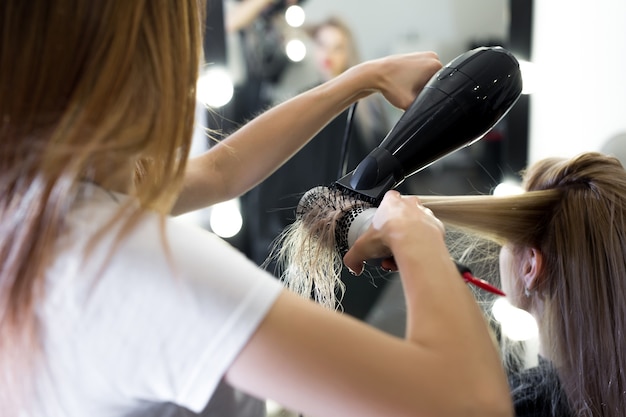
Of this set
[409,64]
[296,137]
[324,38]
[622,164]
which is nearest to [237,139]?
[296,137]

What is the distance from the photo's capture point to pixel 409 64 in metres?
0.82

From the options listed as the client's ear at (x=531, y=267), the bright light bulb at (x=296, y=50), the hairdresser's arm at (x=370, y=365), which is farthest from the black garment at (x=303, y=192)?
the hairdresser's arm at (x=370, y=365)

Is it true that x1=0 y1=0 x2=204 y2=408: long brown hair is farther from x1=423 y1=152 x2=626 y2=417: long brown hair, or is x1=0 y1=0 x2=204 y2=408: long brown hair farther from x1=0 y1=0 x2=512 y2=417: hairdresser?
x1=423 y1=152 x2=626 y2=417: long brown hair

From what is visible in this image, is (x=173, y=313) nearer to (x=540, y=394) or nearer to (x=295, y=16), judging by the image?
(x=540, y=394)

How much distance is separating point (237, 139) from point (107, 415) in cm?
45

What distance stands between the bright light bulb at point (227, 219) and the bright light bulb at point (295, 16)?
0.45 m

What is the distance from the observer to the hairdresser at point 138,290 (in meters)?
0.45

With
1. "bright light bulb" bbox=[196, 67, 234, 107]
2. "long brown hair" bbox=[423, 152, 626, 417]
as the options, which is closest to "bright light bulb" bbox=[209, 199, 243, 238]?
"bright light bulb" bbox=[196, 67, 234, 107]

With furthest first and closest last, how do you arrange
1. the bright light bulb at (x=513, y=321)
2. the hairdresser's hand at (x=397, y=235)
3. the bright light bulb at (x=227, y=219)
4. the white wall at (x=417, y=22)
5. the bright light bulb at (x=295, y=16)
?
the bright light bulb at (x=227, y=219), the bright light bulb at (x=295, y=16), the white wall at (x=417, y=22), the bright light bulb at (x=513, y=321), the hairdresser's hand at (x=397, y=235)

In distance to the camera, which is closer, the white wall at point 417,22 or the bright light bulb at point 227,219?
the white wall at point 417,22

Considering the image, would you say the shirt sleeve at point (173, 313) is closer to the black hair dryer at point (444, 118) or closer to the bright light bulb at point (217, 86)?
the black hair dryer at point (444, 118)

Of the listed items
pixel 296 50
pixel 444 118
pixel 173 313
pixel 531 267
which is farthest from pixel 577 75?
pixel 173 313

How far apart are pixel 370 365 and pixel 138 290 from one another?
177 millimetres

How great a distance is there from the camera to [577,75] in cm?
112
